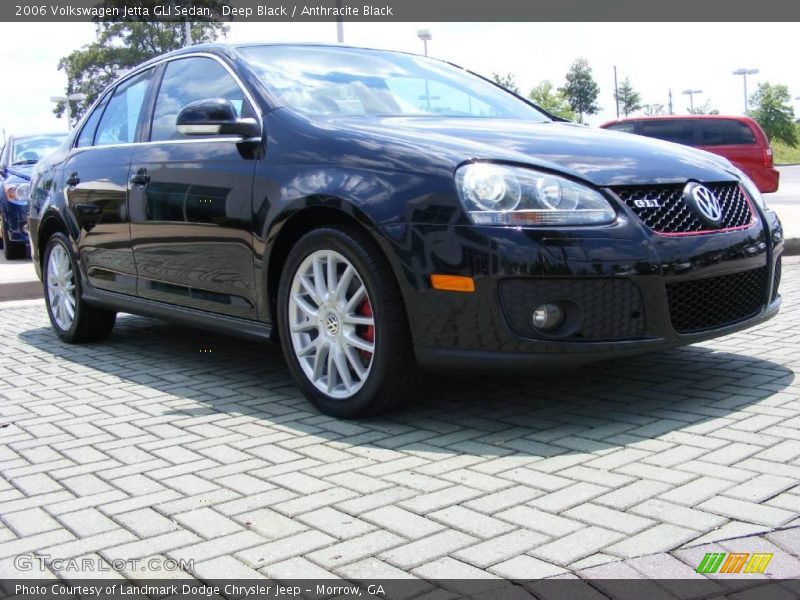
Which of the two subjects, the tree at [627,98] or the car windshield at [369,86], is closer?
the car windshield at [369,86]

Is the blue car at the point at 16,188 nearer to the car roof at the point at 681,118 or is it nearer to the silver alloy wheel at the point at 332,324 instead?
the silver alloy wheel at the point at 332,324

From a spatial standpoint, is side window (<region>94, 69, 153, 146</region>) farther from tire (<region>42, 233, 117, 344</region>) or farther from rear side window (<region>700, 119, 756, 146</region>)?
rear side window (<region>700, 119, 756, 146</region>)

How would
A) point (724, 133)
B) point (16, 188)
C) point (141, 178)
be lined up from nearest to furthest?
point (141, 178), point (16, 188), point (724, 133)

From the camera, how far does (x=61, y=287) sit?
6512mm

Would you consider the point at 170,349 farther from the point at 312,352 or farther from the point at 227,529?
the point at 227,529

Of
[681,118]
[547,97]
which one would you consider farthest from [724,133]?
[547,97]

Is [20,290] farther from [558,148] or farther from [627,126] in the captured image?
[627,126]

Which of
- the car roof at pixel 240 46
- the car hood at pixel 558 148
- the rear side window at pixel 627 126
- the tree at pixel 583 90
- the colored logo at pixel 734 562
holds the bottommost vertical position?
the colored logo at pixel 734 562

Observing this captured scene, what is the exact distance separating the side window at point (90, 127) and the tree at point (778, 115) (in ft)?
219

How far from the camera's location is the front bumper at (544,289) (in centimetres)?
360

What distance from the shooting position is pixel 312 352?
4.31 metres

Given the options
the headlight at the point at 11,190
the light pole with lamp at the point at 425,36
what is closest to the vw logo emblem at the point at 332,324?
the headlight at the point at 11,190

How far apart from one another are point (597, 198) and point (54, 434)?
7.95 ft

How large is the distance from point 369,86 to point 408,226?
51.5 inches
